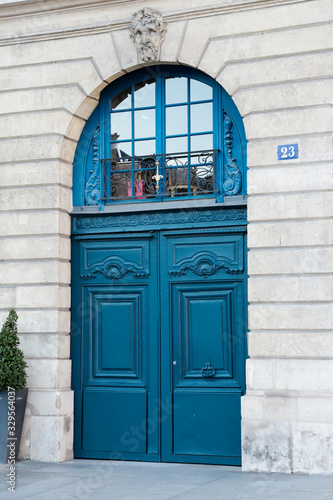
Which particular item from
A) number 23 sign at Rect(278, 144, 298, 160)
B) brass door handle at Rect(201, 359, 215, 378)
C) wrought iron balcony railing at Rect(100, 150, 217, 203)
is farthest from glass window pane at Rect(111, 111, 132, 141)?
brass door handle at Rect(201, 359, 215, 378)

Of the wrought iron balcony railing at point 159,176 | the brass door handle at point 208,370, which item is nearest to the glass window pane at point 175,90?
the wrought iron balcony railing at point 159,176

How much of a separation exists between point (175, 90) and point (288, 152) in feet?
6.02

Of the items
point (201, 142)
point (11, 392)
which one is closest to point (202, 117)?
point (201, 142)

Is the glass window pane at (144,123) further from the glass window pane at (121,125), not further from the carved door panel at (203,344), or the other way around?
the carved door panel at (203,344)

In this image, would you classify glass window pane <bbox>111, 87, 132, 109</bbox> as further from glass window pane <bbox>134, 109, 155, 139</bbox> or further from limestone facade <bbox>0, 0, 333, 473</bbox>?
limestone facade <bbox>0, 0, 333, 473</bbox>

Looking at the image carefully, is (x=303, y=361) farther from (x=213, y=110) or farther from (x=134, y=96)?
(x=134, y=96)

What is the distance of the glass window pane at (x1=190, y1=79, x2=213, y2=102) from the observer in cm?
912

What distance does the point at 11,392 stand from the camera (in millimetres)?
8680

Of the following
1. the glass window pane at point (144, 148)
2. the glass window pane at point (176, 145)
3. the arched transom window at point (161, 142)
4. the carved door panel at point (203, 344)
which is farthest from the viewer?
the glass window pane at point (144, 148)

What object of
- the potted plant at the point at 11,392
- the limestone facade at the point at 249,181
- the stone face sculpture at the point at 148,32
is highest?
the stone face sculpture at the point at 148,32

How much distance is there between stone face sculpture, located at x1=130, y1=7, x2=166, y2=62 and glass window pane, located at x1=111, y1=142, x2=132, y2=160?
1093 mm

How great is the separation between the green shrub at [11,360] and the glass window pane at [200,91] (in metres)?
3.53

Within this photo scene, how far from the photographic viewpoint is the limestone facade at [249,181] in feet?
26.4

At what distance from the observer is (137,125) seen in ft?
31.0
